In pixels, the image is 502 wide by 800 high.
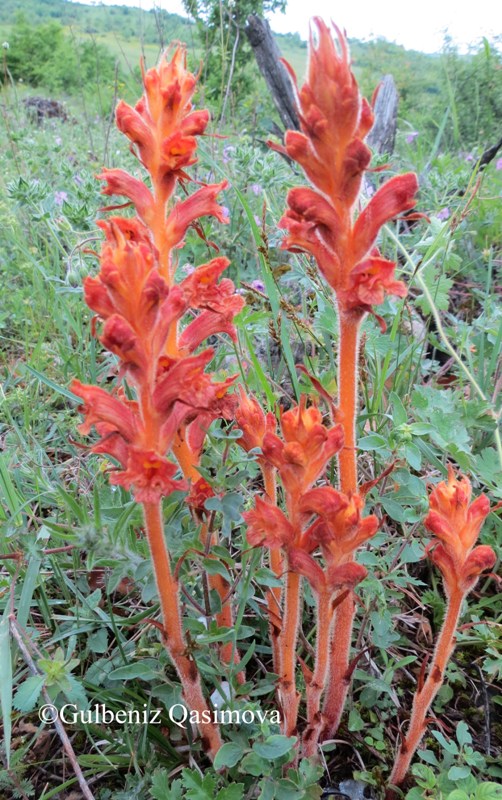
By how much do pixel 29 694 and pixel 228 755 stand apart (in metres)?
0.46

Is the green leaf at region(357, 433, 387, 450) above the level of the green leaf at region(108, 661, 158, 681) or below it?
above

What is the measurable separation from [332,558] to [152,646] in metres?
0.81

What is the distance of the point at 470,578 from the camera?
1355 millimetres

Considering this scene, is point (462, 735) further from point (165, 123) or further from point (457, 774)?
point (165, 123)

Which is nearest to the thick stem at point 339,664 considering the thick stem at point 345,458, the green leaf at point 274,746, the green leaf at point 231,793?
the thick stem at point 345,458

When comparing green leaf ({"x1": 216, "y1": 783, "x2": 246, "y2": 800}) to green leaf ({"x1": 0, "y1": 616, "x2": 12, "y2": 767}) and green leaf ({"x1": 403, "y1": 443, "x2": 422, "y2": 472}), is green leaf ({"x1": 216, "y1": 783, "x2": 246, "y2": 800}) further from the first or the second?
green leaf ({"x1": 403, "y1": 443, "x2": 422, "y2": 472})

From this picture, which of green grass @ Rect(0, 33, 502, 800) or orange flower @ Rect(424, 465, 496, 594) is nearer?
orange flower @ Rect(424, 465, 496, 594)

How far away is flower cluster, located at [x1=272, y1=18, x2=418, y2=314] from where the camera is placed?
3.45 ft

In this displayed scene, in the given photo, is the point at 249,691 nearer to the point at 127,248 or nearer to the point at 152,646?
the point at 152,646

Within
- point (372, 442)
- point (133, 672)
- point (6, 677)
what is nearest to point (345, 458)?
point (372, 442)

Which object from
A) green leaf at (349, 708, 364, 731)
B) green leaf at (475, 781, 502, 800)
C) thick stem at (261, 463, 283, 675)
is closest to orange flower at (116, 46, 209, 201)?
thick stem at (261, 463, 283, 675)

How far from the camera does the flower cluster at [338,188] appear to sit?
3.45ft

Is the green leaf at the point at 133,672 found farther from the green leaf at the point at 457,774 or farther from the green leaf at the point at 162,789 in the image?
the green leaf at the point at 457,774

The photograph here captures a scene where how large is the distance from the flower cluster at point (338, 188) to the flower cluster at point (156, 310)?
28 centimetres
